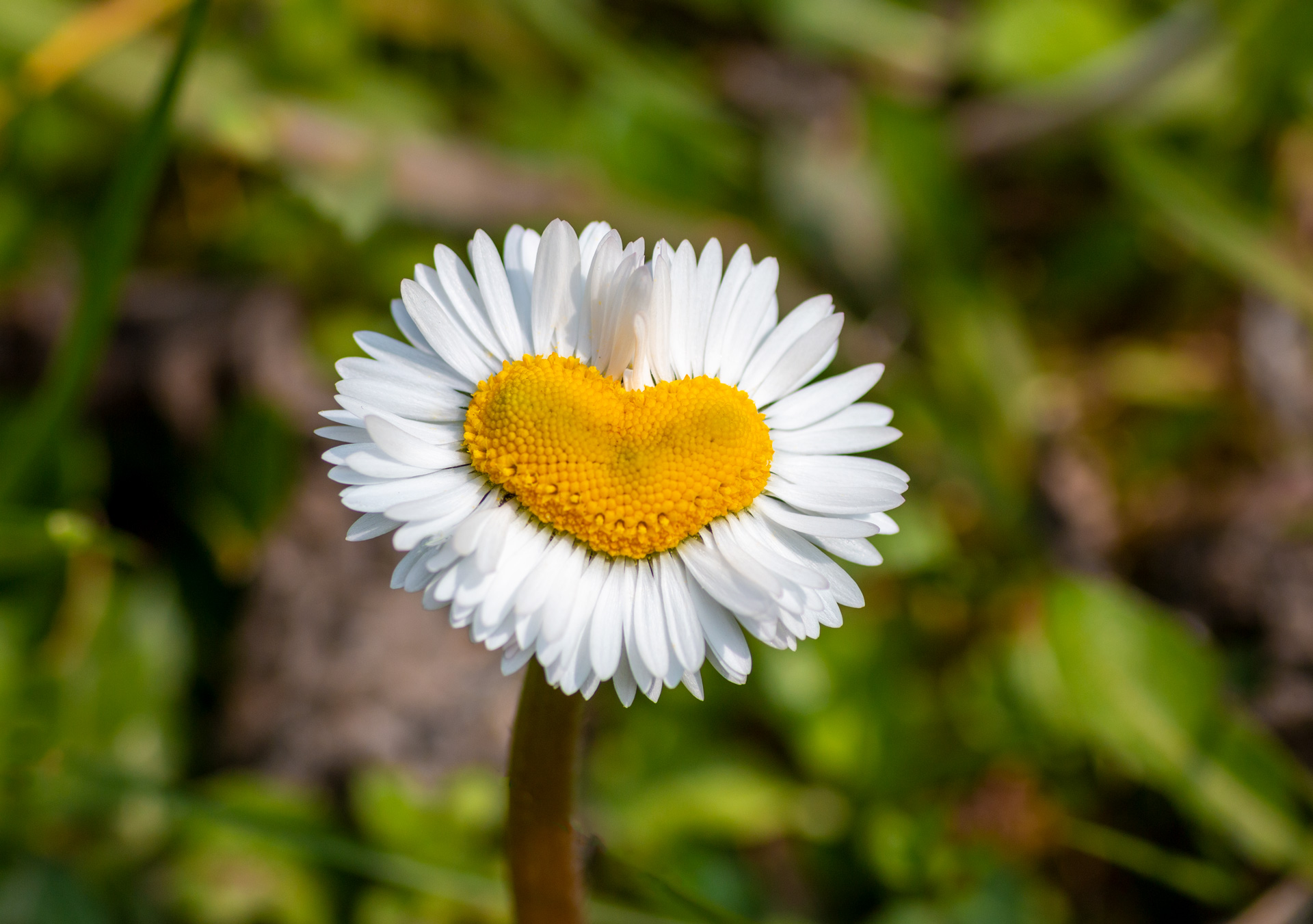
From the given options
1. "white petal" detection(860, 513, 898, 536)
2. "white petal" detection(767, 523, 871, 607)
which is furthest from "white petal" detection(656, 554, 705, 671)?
"white petal" detection(860, 513, 898, 536)

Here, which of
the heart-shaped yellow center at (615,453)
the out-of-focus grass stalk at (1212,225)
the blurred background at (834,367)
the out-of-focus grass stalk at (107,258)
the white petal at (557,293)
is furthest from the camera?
the out-of-focus grass stalk at (1212,225)

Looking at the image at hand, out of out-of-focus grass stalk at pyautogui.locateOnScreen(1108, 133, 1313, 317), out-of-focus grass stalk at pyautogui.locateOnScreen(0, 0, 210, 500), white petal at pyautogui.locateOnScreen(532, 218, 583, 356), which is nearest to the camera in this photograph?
white petal at pyautogui.locateOnScreen(532, 218, 583, 356)

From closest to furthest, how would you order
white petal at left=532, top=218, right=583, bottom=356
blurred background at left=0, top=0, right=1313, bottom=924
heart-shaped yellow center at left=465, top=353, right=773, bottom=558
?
heart-shaped yellow center at left=465, top=353, right=773, bottom=558 < white petal at left=532, top=218, right=583, bottom=356 < blurred background at left=0, top=0, right=1313, bottom=924


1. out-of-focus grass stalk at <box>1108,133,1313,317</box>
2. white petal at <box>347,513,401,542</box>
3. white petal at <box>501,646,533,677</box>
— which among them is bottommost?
white petal at <box>501,646,533,677</box>

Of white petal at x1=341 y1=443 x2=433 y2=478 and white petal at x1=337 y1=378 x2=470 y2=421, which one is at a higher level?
white petal at x1=337 y1=378 x2=470 y2=421

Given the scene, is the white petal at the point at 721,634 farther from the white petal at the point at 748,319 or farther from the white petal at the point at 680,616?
the white petal at the point at 748,319

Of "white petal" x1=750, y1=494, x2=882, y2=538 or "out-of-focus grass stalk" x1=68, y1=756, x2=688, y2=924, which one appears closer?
"white petal" x1=750, y1=494, x2=882, y2=538

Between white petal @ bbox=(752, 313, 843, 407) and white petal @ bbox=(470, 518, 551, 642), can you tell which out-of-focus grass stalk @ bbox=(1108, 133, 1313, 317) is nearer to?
white petal @ bbox=(752, 313, 843, 407)

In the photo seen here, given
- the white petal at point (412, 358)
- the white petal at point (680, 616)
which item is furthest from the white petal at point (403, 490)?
the white petal at point (680, 616)

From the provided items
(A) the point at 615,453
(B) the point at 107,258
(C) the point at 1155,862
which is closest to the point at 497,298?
(A) the point at 615,453
